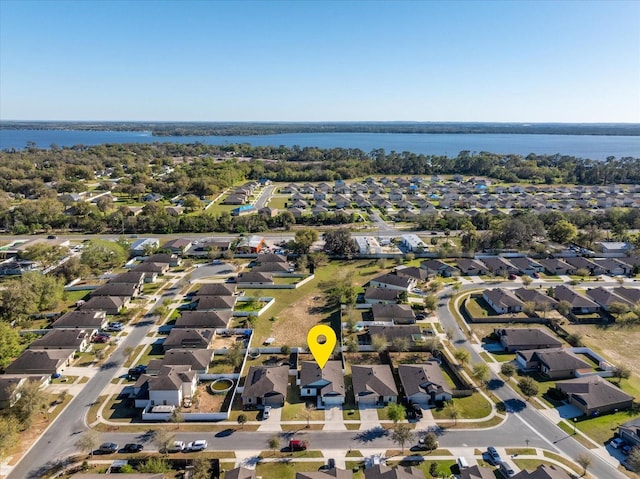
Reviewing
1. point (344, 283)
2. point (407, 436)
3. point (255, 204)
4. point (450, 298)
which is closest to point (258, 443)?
point (407, 436)

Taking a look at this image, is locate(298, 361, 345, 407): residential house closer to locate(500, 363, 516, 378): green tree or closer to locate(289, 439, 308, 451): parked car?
locate(289, 439, 308, 451): parked car

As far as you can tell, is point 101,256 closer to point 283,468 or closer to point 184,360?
point 184,360

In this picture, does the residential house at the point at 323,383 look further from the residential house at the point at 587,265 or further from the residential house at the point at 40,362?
the residential house at the point at 587,265

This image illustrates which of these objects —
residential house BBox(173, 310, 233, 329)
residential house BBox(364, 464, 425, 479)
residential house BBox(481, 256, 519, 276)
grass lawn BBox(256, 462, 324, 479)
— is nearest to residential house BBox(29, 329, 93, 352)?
residential house BBox(173, 310, 233, 329)

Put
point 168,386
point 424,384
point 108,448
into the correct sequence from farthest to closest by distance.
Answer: point 424,384
point 168,386
point 108,448

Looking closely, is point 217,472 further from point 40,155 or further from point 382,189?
point 40,155

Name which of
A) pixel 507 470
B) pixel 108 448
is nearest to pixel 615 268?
pixel 507 470

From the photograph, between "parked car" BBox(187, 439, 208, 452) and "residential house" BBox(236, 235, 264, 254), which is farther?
"residential house" BBox(236, 235, 264, 254)
